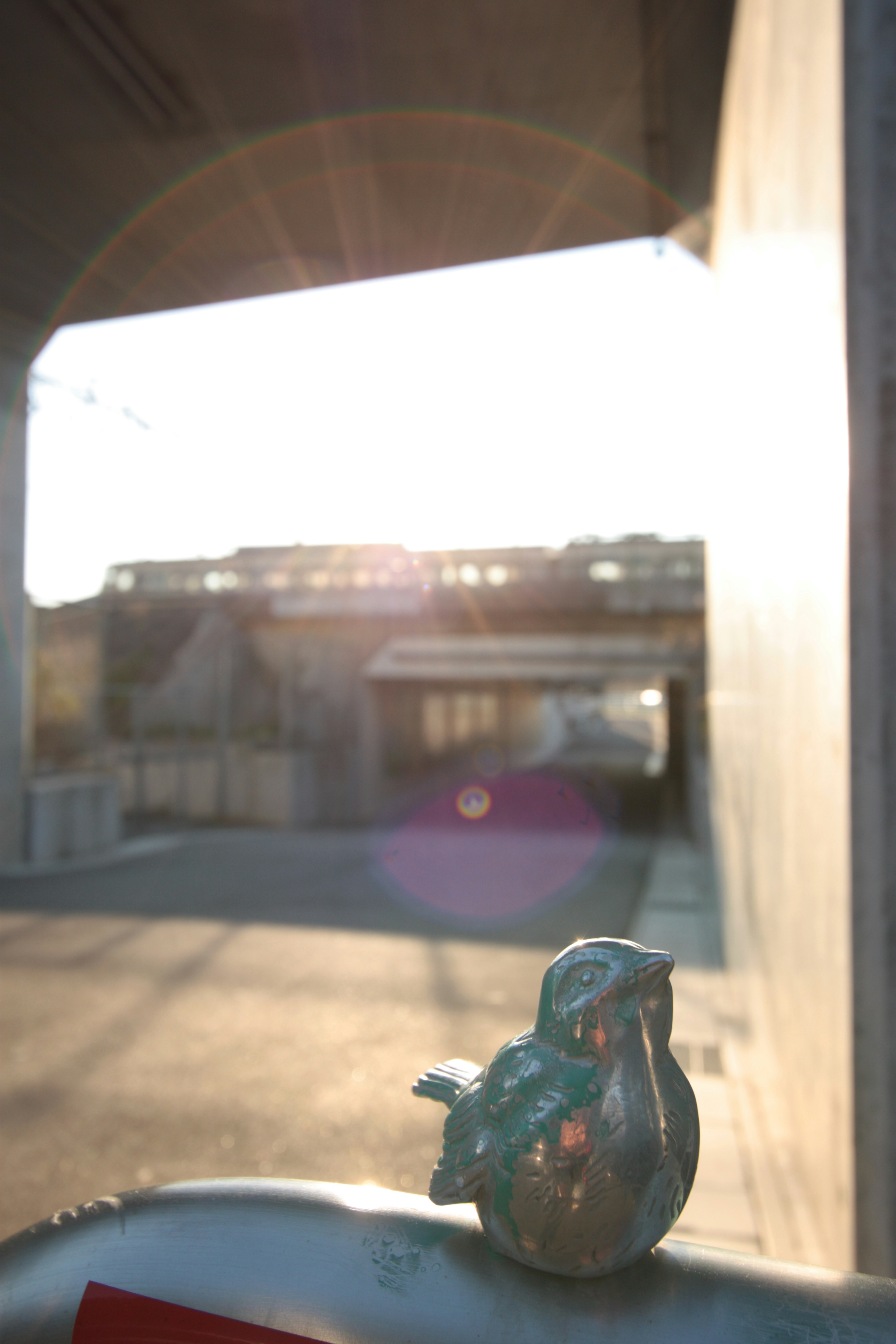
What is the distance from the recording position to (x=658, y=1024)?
969 millimetres

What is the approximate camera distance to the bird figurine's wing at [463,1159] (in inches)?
38.3

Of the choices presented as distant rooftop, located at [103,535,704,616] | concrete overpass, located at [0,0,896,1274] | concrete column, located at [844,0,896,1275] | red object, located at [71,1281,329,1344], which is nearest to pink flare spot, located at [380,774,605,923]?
concrete overpass, located at [0,0,896,1274]

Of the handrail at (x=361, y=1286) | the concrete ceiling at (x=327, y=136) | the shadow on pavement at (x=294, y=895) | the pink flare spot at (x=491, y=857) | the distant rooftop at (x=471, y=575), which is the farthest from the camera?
the distant rooftop at (x=471, y=575)

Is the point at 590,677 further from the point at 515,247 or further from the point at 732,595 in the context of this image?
the point at 732,595

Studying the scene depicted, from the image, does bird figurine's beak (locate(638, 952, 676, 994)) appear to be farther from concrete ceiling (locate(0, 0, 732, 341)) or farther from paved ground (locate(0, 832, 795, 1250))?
concrete ceiling (locate(0, 0, 732, 341))

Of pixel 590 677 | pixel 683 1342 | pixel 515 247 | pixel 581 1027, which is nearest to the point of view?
pixel 683 1342

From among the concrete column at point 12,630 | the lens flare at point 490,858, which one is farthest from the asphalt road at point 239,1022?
the concrete column at point 12,630

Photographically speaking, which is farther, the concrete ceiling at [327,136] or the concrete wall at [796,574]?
the concrete ceiling at [327,136]

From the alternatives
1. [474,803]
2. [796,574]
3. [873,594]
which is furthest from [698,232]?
[474,803]

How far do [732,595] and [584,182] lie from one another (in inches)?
167

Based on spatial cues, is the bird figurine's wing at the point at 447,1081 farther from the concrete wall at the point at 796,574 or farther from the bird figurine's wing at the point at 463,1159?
the concrete wall at the point at 796,574

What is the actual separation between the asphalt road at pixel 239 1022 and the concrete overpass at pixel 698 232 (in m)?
1.93

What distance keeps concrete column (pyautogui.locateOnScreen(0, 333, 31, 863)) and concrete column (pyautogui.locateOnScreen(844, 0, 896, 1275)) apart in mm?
11422

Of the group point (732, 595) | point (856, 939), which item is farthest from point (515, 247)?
point (856, 939)
